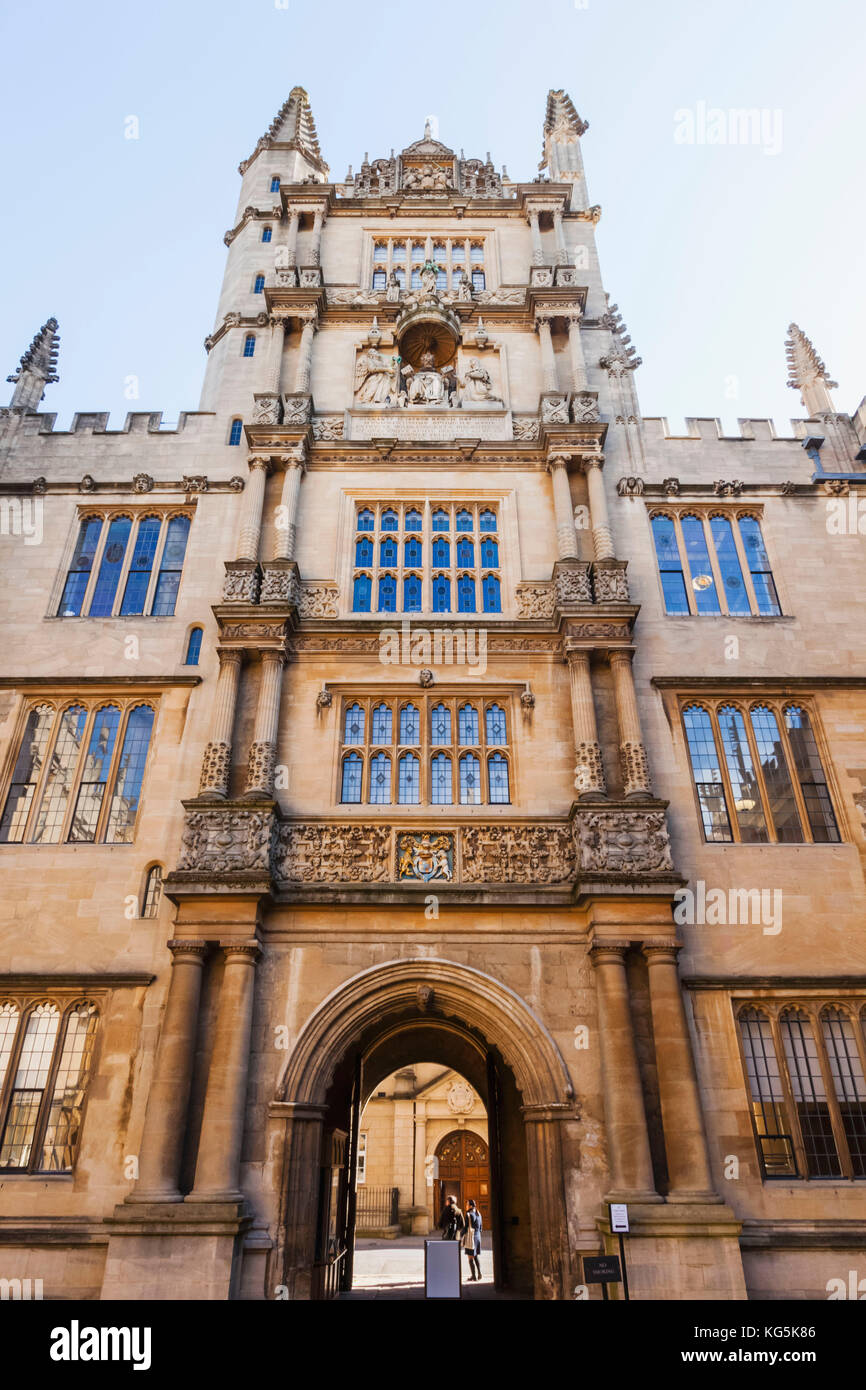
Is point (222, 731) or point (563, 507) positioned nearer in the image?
point (222, 731)

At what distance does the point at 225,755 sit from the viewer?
50.4ft

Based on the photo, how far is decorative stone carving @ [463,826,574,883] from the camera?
14648 millimetres

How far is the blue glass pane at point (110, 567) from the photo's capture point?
1820 centimetres

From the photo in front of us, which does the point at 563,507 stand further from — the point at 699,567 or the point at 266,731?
the point at 266,731

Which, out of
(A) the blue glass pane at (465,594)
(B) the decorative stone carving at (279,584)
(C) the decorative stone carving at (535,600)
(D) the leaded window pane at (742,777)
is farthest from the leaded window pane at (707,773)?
(B) the decorative stone carving at (279,584)

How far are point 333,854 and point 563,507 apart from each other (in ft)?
28.9

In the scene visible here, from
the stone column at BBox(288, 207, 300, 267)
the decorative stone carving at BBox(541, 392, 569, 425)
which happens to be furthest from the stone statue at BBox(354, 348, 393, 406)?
the stone column at BBox(288, 207, 300, 267)

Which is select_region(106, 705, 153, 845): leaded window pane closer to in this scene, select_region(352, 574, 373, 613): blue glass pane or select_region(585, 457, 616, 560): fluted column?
select_region(352, 574, 373, 613): blue glass pane

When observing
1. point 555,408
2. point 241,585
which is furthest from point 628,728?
point 555,408

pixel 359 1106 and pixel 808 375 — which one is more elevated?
pixel 808 375

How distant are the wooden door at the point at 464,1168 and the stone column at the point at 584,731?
66.7ft

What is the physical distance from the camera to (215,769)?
15188 mm

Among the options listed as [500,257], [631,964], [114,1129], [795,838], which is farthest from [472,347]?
[114,1129]

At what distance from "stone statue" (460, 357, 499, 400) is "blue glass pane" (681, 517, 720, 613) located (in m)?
5.71
